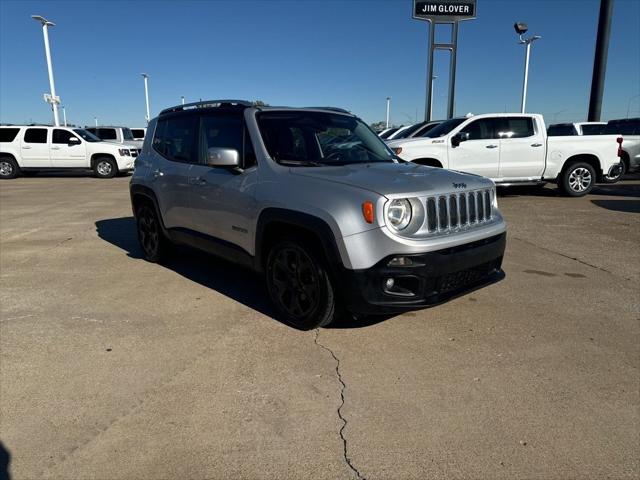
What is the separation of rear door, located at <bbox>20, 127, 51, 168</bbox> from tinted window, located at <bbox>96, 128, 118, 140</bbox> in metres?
3.92

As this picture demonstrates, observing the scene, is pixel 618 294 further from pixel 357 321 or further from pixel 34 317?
pixel 34 317

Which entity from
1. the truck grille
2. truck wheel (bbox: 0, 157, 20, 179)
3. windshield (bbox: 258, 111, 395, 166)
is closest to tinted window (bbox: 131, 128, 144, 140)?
truck wheel (bbox: 0, 157, 20, 179)

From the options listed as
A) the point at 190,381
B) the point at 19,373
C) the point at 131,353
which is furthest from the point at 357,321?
the point at 19,373

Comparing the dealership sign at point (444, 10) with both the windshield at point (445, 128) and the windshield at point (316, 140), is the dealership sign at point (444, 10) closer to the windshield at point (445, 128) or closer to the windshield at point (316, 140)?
the windshield at point (445, 128)

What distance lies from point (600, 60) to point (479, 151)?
14.5m

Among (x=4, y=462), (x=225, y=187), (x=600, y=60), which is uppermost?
(x=600, y=60)

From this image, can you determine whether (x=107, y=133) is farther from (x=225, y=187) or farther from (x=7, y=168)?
(x=225, y=187)

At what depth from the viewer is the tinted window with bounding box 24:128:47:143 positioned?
17391 mm

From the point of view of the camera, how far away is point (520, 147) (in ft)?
34.5

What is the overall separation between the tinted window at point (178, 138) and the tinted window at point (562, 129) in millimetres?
15136

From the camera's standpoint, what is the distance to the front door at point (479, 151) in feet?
33.9

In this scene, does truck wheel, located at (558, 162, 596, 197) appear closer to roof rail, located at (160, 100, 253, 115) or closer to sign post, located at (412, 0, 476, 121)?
sign post, located at (412, 0, 476, 121)

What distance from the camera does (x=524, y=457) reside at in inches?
93.0

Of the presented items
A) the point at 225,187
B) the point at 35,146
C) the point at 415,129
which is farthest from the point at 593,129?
the point at 35,146
